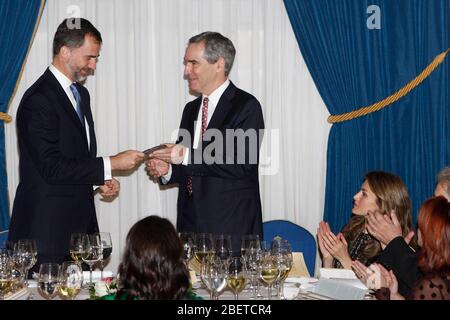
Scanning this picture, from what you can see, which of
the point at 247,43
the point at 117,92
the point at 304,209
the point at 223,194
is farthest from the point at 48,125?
the point at 304,209

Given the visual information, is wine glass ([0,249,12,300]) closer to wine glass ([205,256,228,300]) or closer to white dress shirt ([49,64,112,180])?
wine glass ([205,256,228,300])

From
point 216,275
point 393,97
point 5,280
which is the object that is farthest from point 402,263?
point 393,97

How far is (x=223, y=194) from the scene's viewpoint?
4.11 meters

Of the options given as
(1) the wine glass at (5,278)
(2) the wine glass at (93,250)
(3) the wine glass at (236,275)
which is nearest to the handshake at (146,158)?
(2) the wine glass at (93,250)

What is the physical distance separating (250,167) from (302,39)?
4.67 ft

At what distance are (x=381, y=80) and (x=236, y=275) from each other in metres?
2.82

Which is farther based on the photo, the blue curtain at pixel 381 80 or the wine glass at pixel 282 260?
the blue curtain at pixel 381 80

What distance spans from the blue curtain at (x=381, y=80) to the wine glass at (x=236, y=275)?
2.55m

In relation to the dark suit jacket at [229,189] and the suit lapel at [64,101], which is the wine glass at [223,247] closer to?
the dark suit jacket at [229,189]

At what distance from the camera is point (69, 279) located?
2.64 m

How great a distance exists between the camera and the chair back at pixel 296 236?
Result: 4.50 meters

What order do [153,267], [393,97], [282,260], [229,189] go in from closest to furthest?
[153,267]
[282,260]
[229,189]
[393,97]

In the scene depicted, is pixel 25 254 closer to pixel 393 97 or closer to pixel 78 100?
pixel 78 100

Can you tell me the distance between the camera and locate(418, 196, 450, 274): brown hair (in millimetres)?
2441
